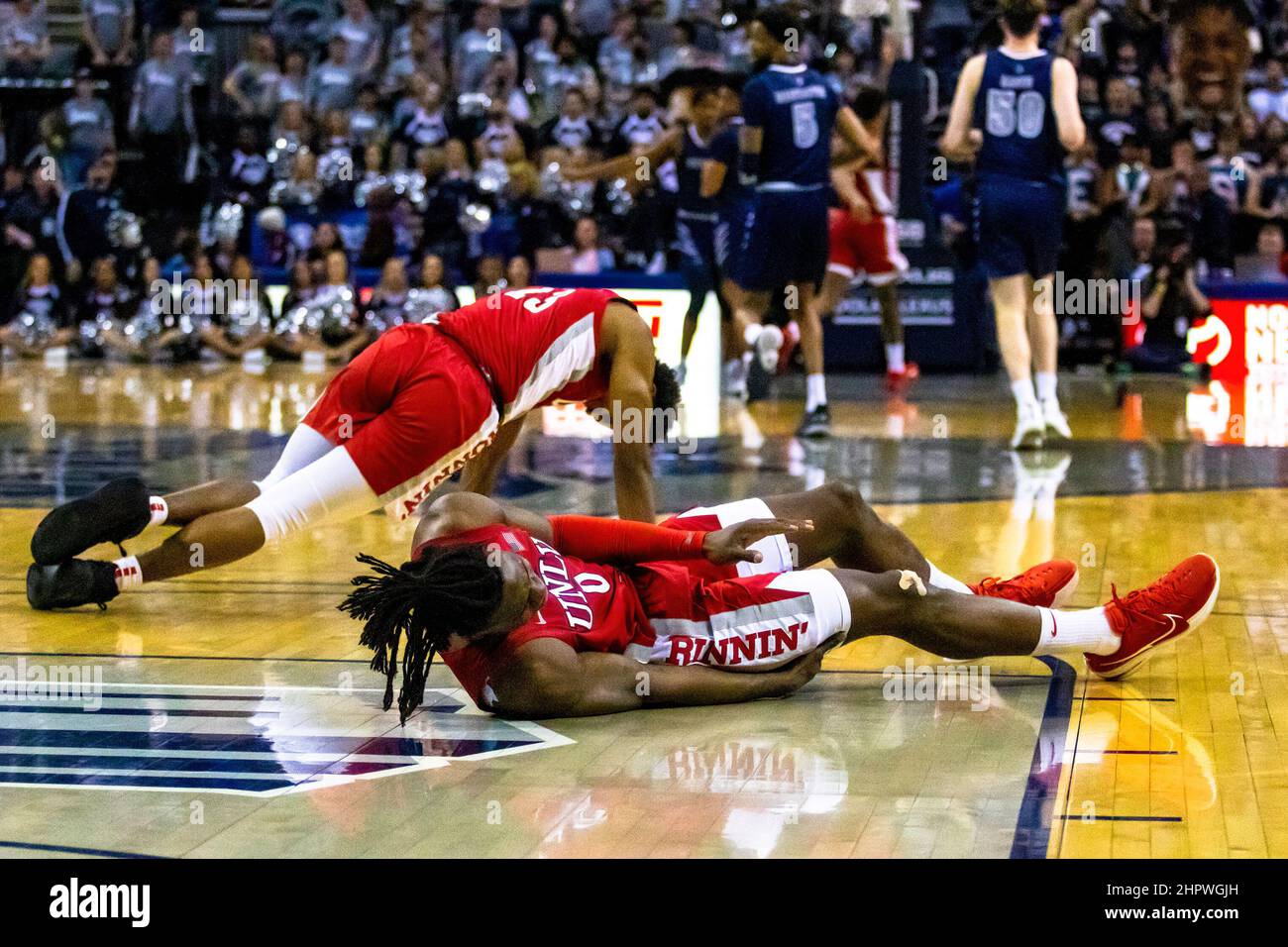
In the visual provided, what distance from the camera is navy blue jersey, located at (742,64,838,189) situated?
992cm

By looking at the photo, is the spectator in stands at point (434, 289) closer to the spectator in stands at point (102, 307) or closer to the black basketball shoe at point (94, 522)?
the spectator in stands at point (102, 307)

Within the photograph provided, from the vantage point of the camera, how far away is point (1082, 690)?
460 centimetres

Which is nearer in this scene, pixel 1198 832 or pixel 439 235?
pixel 1198 832

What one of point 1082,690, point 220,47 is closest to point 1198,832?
point 1082,690

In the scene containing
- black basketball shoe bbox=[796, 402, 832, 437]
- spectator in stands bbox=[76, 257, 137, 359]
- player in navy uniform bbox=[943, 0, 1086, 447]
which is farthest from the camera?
spectator in stands bbox=[76, 257, 137, 359]

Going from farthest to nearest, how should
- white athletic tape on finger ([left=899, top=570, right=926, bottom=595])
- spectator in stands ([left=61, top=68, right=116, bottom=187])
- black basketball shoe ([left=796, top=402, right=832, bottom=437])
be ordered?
1. spectator in stands ([left=61, top=68, right=116, bottom=187])
2. black basketball shoe ([left=796, top=402, right=832, bottom=437])
3. white athletic tape on finger ([left=899, top=570, right=926, bottom=595])

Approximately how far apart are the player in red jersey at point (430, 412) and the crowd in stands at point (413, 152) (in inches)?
353

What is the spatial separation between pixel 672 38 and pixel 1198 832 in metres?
14.1

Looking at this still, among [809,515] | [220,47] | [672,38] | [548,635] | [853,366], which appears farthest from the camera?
[220,47]

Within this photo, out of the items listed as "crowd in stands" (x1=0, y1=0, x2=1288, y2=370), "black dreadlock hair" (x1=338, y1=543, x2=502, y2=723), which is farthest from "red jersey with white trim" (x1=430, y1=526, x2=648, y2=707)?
"crowd in stands" (x1=0, y1=0, x2=1288, y2=370)

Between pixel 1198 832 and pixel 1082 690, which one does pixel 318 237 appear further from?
pixel 1198 832

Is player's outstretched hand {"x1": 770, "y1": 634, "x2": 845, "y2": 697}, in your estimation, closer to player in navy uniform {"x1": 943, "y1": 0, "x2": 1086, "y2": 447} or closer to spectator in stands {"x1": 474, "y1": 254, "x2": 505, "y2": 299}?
player in navy uniform {"x1": 943, "y1": 0, "x2": 1086, "y2": 447}

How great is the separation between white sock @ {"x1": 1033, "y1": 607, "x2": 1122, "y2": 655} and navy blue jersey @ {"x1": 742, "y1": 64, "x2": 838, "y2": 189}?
5.81 m
